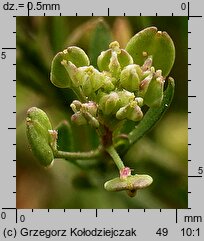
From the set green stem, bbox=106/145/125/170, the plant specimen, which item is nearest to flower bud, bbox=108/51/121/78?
the plant specimen

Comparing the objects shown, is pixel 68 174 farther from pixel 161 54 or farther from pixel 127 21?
pixel 161 54

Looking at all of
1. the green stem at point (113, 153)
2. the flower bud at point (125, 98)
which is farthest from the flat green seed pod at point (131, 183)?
the flower bud at point (125, 98)

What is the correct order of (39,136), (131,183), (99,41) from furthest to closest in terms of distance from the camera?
1. (99,41)
2. (39,136)
3. (131,183)

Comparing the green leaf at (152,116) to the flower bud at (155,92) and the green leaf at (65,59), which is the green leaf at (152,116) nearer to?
the flower bud at (155,92)

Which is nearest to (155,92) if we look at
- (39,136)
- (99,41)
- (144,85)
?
(144,85)

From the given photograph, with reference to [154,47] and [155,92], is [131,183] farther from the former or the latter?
[154,47]
